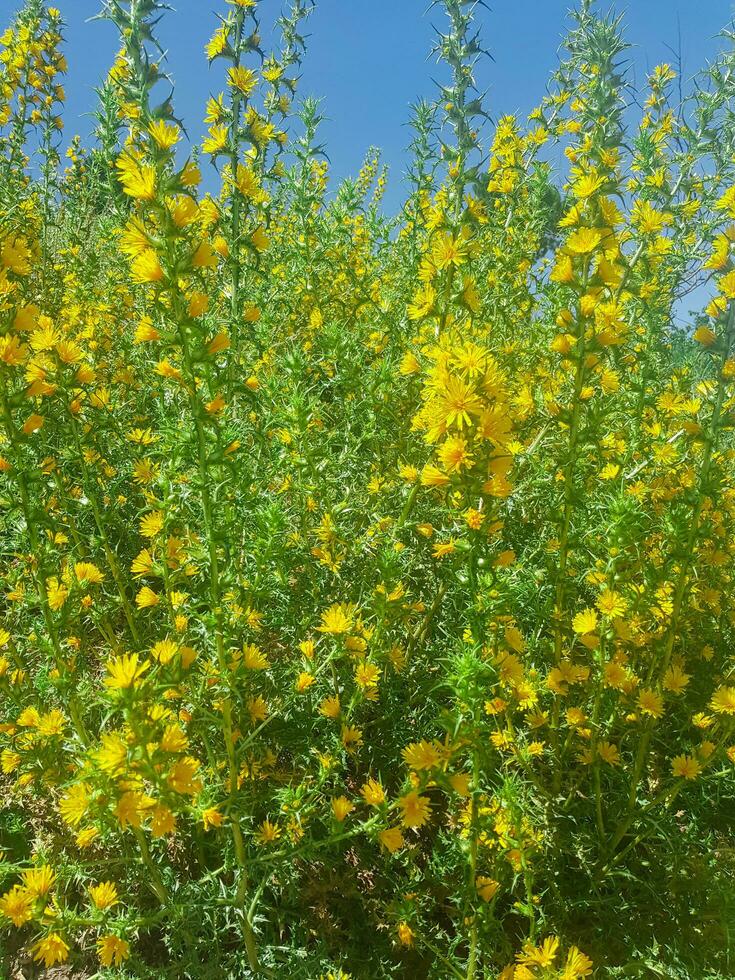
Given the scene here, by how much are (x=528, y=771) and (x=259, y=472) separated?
1.91 m

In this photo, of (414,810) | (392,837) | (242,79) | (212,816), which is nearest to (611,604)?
(414,810)

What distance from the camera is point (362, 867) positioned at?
2625 mm

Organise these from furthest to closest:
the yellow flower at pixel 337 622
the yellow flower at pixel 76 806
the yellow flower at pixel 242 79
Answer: the yellow flower at pixel 242 79 → the yellow flower at pixel 337 622 → the yellow flower at pixel 76 806

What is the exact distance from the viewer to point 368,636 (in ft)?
8.02

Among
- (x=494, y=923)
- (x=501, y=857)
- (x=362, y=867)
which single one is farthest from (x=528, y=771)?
(x=362, y=867)

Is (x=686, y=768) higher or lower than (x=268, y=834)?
lower

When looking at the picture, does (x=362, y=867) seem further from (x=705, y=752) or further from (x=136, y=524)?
(x=136, y=524)

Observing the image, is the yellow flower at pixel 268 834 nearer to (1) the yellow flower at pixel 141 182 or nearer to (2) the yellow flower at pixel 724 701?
(2) the yellow flower at pixel 724 701

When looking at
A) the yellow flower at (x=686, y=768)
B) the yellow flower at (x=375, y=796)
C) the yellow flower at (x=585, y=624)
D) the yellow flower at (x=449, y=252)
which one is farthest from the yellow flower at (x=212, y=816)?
the yellow flower at (x=449, y=252)

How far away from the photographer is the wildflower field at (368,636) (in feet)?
6.13

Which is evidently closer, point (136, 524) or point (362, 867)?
point (362, 867)

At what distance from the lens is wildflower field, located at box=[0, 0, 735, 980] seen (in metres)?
1.87

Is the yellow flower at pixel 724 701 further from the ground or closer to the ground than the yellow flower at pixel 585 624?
closer to the ground

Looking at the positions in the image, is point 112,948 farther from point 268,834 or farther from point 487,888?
point 487,888
